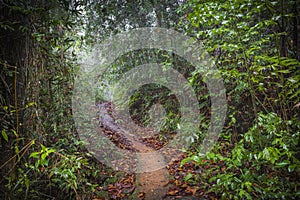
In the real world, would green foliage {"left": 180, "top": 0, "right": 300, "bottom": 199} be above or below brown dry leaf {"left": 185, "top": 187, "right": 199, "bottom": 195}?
above

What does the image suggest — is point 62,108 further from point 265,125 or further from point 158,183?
point 265,125

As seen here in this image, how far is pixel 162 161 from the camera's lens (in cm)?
449

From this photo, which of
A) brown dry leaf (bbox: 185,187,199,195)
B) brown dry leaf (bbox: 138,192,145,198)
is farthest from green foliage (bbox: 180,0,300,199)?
brown dry leaf (bbox: 138,192,145,198)

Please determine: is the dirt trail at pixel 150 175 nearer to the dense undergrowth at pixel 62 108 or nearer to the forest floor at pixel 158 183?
the forest floor at pixel 158 183

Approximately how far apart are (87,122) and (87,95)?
63 cm

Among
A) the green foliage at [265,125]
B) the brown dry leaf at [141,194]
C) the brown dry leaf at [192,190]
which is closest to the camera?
the green foliage at [265,125]

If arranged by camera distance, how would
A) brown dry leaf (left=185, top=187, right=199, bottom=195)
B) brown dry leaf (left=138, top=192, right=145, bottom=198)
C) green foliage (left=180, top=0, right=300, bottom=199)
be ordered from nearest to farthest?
green foliage (left=180, top=0, right=300, bottom=199) → brown dry leaf (left=185, top=187, right=199, bottom=195) → brown dry leaf (left=138, top=192, right=145, bottom=198)

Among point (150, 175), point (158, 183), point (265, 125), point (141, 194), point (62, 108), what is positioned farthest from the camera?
point (150, 175)

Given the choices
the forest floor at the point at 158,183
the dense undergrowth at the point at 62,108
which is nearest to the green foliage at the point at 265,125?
the dense undergrowth at the point at 62,108

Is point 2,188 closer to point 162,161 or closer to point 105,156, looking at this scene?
point 105,156

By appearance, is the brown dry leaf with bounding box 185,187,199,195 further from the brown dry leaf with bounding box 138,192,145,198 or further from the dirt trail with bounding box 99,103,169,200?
the brown dry leaf with bounding box 138,192,145,198

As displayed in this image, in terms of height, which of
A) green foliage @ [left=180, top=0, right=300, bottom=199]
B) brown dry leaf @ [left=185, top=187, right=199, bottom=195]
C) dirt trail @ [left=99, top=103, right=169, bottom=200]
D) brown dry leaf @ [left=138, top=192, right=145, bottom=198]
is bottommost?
brown dry leaf @ [left=138, top=192, right=145, bottom=198]

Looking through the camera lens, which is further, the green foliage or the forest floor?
the forest floor

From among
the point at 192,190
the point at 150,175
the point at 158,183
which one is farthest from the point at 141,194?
the point at 192,190
